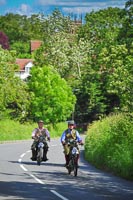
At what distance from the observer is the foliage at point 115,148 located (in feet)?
75.9

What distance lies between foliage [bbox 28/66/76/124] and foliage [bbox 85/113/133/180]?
3977cm

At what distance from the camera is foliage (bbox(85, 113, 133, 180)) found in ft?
75.9

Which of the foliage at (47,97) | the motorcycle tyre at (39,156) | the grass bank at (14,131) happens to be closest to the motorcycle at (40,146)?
the motorcycle tyre at (39,156)

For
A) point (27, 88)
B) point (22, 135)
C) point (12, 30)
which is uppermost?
point (12, 30)

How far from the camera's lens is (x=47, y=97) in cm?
7219

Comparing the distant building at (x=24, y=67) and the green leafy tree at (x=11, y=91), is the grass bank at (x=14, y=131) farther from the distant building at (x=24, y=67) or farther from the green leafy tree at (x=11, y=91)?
the distant building at (x=24, y=67)

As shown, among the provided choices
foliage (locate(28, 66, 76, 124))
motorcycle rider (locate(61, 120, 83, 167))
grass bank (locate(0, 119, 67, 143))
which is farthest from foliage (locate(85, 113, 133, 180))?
foliage (locate(28, 66, 76, 124))

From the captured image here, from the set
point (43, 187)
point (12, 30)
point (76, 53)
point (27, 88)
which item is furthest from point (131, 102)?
point (12, 30)

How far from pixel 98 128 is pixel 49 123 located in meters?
38.9

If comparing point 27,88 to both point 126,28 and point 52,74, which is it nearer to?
point 52,74

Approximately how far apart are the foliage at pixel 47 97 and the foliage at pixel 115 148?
39.8m

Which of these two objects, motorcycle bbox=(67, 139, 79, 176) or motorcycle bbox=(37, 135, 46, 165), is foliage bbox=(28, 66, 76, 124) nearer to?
motorcycle bbox=(37, 135, 46, 165)

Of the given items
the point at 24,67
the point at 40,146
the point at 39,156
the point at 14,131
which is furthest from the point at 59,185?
the point at 24,67

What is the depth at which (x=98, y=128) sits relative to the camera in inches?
1300
